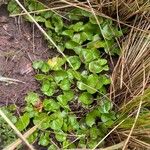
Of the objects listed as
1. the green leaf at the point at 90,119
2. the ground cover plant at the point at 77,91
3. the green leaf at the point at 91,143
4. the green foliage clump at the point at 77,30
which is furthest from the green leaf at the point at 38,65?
the green leaf at the point at 91,143

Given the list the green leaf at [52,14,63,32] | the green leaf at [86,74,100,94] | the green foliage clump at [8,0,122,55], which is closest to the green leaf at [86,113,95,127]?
the green leaf at [86,74,100,94]

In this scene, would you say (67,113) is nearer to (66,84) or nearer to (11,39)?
(66,84)

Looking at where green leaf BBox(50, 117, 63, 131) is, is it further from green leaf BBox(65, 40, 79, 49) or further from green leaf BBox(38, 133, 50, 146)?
green leaf BBox(65, 40, 79, 49)

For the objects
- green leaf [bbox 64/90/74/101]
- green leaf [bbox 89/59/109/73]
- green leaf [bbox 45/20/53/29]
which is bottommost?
green leaf [bbox 64/90/74/101]

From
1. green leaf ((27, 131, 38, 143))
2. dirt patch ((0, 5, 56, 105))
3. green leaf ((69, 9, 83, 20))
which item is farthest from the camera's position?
green leaf ((69, 9, 83, 20))

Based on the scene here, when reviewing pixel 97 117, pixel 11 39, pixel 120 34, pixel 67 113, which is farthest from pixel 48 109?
pixel 120 34

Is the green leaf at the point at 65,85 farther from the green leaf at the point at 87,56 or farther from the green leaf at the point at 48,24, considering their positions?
the green leaf at the point at 48,24

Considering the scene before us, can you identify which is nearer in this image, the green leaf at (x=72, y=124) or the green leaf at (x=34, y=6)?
the green leaf at (x=72, y=124)
